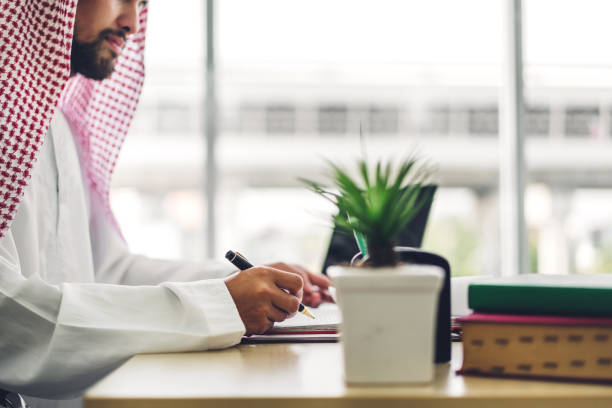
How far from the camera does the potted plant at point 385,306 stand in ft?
1.88

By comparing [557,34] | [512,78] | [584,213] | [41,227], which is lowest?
[584,213]

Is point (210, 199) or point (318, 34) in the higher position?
point (318, 34)

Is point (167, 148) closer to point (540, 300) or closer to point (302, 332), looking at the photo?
point (302, 332)

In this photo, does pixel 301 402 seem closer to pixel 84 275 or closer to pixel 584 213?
pixel 84 275

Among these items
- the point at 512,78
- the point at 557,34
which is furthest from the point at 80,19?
the point at 557,34

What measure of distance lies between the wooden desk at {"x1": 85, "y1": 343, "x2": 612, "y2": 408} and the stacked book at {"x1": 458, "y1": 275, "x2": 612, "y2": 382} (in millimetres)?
17

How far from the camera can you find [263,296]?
91cm

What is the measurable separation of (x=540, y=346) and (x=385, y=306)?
0.18 m

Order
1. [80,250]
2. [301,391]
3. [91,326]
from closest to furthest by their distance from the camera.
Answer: [301,391], [91,326], [80,250]

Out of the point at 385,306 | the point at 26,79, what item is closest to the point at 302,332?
the point at 385,306

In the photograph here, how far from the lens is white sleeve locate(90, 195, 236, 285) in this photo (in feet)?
4.96

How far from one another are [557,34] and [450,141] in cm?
917

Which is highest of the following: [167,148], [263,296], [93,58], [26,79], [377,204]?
[167,148]

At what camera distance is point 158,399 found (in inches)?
21.5
